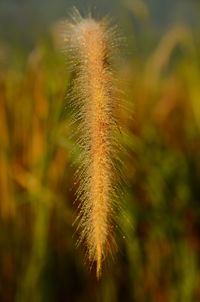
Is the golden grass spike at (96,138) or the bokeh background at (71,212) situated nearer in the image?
the golden grass spike at (96,138)

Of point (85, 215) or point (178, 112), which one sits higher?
point (178, 112)

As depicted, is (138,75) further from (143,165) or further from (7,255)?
(7,255)

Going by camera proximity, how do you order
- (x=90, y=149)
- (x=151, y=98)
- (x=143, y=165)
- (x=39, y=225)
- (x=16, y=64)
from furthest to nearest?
(x=151, y=98) → (x=16, y=64) → (x=143, y=165) → (x=39, y=225) → (x=90, y=149)

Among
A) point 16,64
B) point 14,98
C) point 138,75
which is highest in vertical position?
point 138,75

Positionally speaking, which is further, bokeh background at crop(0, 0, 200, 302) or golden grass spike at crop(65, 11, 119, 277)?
bokeh background at crop(0, 0, 200, 302)

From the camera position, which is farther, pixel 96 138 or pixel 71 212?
pixel 71 212

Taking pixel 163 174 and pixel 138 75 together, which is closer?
pixel 163 174

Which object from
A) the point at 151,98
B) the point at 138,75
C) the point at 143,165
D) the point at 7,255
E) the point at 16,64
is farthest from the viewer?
the point at 138,75

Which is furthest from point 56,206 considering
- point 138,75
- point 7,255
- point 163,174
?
point 138,75
